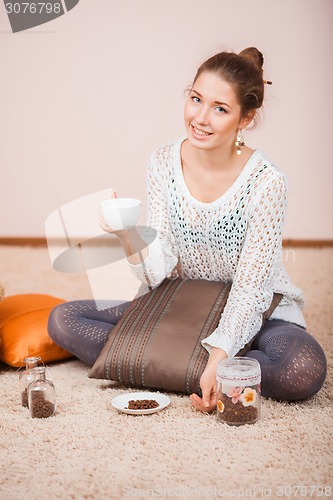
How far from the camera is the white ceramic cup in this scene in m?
1.82

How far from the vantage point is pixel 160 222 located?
204cm

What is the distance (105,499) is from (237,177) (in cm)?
90

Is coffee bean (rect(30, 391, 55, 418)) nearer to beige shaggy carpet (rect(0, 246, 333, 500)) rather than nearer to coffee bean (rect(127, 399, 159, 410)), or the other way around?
beige shaggy carpet (rect(0, 246, 333, 500))

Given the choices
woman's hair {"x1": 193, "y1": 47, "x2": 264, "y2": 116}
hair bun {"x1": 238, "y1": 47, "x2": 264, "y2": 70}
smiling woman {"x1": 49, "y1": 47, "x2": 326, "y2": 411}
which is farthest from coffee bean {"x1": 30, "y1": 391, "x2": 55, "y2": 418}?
hair bun {"x1": 238, "y1": 47, "x2": 264, "y2": 70}

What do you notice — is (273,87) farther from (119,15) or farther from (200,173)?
(200,173)

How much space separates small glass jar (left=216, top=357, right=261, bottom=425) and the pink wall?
197 cm

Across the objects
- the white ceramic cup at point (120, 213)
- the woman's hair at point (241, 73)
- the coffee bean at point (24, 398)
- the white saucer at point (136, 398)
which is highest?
the woman's hair at point (241, 73)

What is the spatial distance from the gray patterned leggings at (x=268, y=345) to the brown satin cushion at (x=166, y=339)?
0.11 meters

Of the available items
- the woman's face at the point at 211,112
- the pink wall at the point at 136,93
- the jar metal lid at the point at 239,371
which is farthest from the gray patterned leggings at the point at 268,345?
the pink wall at the point at 136,93

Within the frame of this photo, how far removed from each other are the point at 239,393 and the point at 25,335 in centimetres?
73

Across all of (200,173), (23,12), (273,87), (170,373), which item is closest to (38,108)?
(23,12)

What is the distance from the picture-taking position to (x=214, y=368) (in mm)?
1814

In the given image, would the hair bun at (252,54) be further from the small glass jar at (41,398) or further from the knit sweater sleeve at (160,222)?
the small glass jar at (41,398)

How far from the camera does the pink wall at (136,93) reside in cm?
352
